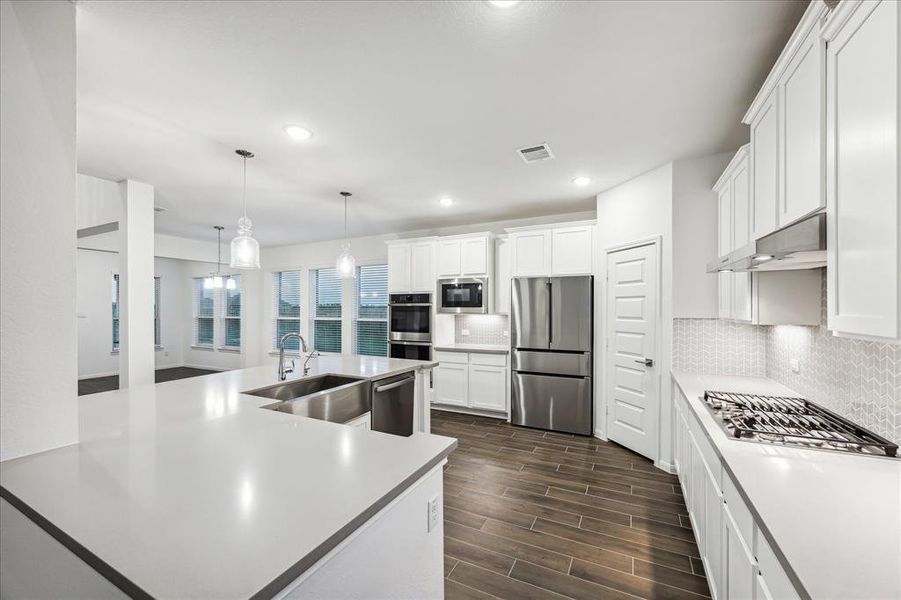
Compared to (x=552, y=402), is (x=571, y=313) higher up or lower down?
higher up

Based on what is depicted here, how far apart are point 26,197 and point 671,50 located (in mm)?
2761

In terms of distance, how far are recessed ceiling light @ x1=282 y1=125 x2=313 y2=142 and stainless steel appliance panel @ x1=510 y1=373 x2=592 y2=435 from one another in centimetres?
341

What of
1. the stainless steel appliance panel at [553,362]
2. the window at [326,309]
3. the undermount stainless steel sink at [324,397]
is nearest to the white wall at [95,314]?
the window at [326,309]

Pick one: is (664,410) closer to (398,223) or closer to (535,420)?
(535,420)

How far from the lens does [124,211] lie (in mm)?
3734

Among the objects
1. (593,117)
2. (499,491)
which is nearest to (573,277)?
(593,117)

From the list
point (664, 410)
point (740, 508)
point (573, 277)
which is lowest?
point (664, 410)

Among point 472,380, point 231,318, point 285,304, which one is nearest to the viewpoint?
point 472,380

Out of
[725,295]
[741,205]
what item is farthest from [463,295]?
[741,205]

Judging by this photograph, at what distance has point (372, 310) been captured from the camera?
6.77 m

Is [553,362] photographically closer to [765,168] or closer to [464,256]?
[464,256]

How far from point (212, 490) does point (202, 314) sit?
31.7 ft

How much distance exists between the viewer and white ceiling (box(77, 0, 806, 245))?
5.53 ft

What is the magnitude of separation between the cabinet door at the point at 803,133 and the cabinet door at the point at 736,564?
3.95 ft
